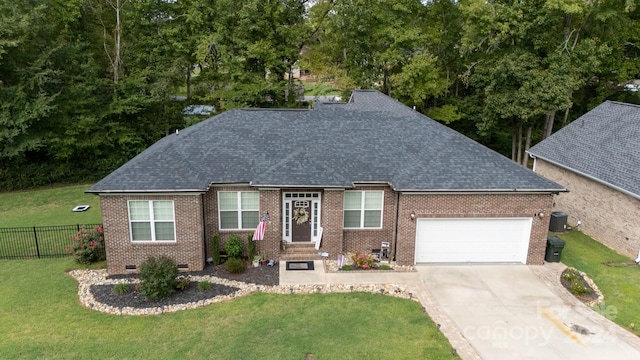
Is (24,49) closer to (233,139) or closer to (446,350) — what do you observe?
(233,139)

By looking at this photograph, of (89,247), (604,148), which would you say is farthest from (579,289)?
(89,247)

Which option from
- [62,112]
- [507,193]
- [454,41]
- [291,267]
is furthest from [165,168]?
[454,41]

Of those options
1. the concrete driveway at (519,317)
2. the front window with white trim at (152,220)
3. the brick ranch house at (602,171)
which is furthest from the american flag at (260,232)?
the brick ranch house at (602,171)

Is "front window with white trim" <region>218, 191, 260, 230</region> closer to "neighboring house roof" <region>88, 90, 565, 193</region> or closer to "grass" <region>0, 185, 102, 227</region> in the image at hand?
"neighboring house roof" <region>88, 90, 565, 193</region>

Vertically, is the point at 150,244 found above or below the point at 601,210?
below

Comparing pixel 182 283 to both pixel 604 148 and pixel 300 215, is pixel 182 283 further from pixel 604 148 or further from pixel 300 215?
pixel 604 148

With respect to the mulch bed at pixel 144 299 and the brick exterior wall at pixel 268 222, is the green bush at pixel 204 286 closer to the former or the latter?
the mulch bed at pixel 144 299

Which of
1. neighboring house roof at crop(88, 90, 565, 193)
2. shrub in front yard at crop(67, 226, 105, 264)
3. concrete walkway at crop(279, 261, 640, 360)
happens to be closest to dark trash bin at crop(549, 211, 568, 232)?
concrete walkway at crop(279, 261, 640, 360)

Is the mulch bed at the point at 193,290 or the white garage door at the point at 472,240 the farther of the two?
the white garage door at the point at 472,240
